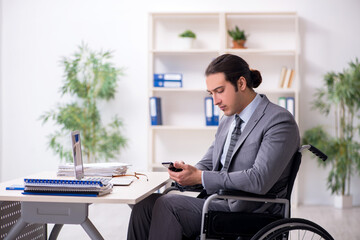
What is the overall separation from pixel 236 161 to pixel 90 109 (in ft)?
10.7

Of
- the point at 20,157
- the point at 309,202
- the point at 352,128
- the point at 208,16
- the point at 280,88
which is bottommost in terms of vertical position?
the point at 309,202

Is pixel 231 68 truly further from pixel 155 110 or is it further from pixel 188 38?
pixel 188 38

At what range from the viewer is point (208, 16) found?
5.44 m

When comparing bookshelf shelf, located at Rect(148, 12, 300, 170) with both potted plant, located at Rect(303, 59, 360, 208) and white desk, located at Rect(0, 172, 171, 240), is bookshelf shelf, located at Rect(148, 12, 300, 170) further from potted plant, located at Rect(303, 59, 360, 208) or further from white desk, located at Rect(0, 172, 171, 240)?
white desk, located at Rect(0, 172, 171, 240)

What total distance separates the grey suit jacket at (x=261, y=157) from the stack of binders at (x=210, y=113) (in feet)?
9.19

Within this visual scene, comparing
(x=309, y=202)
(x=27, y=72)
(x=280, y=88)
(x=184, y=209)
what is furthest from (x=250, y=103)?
(x=27, y=72)

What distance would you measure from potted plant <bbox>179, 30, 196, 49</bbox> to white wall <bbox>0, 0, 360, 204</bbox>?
367mm

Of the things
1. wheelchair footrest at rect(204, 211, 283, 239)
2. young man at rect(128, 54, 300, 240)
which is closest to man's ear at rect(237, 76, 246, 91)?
young man at rect(128, 54, 300, 240)

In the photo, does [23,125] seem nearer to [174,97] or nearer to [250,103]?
[174,97]

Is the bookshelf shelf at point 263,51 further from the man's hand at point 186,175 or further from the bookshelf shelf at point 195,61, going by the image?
the man's hand at point 186,175

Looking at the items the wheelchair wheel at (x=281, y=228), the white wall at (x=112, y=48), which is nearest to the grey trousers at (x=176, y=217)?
the wheelchair wheel at (x=281, y=228)

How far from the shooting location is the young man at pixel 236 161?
7.13 ft

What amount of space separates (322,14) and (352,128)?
4.12 feet

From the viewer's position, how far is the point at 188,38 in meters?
5.36
